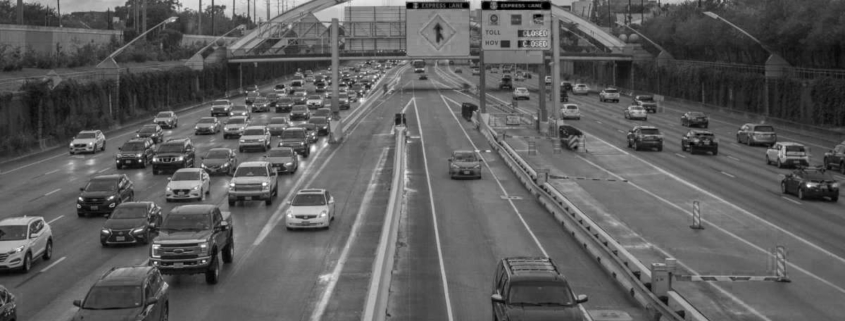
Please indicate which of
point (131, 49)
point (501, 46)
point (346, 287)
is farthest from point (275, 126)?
point (131, 49)

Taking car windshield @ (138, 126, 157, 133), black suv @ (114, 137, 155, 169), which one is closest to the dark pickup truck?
black suv @ (114, 137, 155, 169)

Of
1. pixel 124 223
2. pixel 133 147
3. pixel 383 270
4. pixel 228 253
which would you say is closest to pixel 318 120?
pixel 133 147

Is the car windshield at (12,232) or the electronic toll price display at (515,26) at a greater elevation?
the electronic toll price display at (515,26)

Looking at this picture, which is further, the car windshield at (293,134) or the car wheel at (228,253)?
the car windshield at (293,134)

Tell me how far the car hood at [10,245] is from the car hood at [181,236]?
4609mm

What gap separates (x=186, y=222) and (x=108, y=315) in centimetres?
733

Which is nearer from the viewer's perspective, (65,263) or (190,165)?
(65,263)

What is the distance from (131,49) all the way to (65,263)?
362 feet

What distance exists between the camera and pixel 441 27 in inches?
2621

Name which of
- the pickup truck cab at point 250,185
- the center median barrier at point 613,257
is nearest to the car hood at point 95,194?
the pickup truck cab at point 250,185

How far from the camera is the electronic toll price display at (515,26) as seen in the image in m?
67.7

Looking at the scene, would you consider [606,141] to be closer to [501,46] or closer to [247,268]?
[501,46]

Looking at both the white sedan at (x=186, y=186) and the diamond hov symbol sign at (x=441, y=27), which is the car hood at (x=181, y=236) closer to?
the white sedan at (x=186, y=186)

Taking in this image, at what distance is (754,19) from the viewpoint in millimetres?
104125
